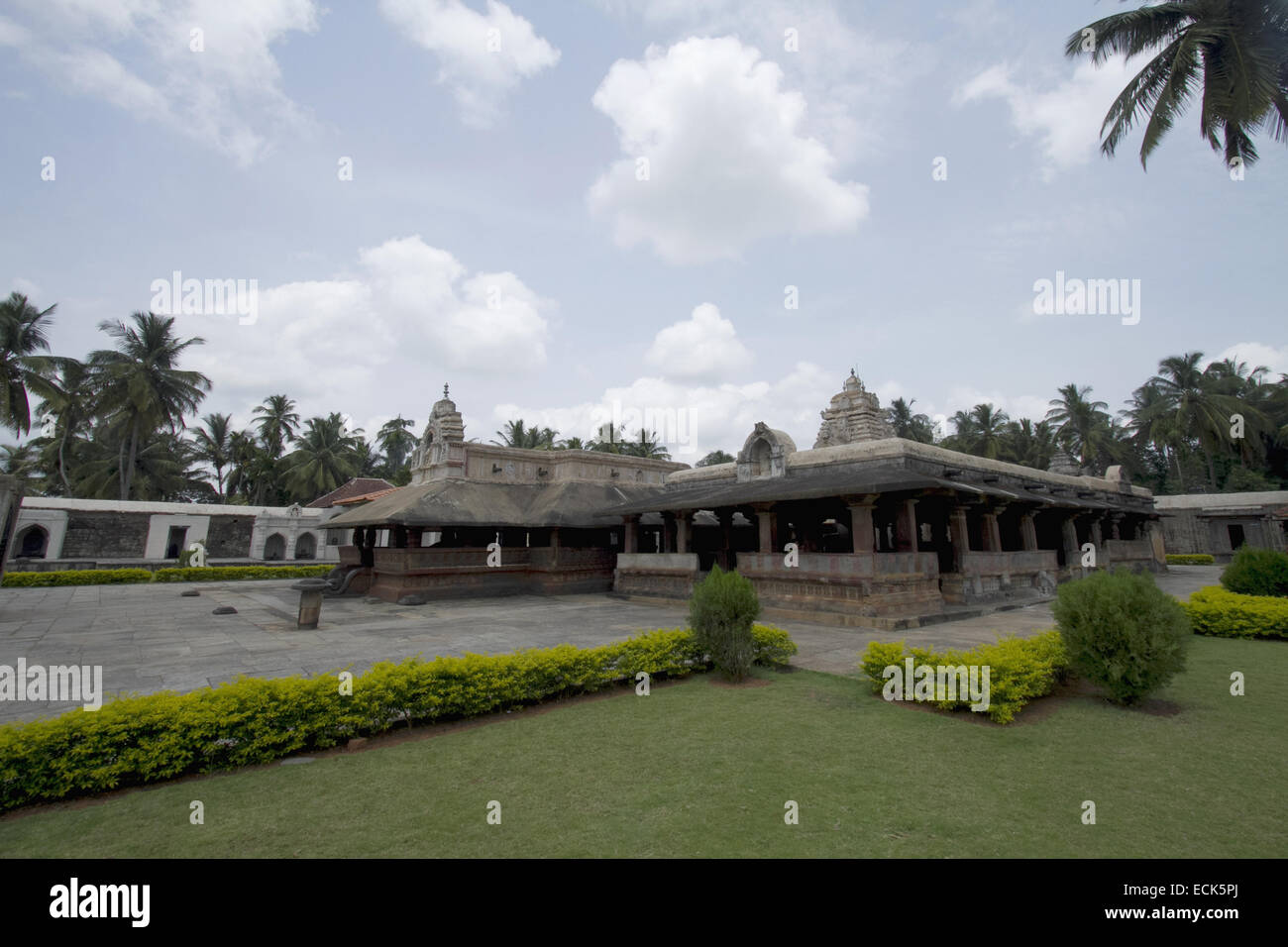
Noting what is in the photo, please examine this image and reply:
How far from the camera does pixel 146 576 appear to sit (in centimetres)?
2611

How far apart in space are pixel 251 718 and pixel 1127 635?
9011 mm

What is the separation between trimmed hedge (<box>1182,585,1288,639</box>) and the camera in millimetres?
10906

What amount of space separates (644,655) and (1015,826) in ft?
16.1

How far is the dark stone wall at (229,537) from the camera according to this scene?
3338cm

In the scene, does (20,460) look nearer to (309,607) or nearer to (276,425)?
(276,425)

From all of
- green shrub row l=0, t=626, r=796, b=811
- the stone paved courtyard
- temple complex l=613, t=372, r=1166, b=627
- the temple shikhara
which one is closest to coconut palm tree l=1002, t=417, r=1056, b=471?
the temple shikhara

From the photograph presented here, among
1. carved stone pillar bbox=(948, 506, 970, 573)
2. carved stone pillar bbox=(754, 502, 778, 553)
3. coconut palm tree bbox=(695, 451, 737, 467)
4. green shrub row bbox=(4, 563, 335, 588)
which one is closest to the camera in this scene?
carved stone pillar bbox=(948, 506, 970, 573)

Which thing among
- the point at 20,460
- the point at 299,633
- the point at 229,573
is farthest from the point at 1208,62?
the point at 20,460

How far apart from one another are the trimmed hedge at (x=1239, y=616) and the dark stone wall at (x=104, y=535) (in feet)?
137

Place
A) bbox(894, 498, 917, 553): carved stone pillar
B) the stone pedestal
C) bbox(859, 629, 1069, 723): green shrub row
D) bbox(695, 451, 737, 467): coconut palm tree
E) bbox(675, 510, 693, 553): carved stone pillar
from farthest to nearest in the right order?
bbox(695, 451, 737, 467): coconut palm tree < bbox(675, 510, 693, 553): carved stone pillar < bbox(894, 498, 917, 553): carved stone pillar < the stone pedestal < bbox(859, 629, 1069, 723): green shrub row

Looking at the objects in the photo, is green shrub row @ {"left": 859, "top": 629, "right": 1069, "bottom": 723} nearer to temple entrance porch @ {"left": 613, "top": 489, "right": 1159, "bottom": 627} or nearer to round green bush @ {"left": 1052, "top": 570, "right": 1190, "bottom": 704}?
round green bush @ {"left": 1052, "top": 570, "right": 1190, "bottom": 704}

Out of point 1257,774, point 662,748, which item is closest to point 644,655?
point 662,748

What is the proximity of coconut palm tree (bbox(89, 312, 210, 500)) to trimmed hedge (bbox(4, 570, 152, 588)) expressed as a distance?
51.4 feet

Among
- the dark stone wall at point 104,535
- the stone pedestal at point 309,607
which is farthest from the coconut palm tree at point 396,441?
the stone pedestal at point 309,607
